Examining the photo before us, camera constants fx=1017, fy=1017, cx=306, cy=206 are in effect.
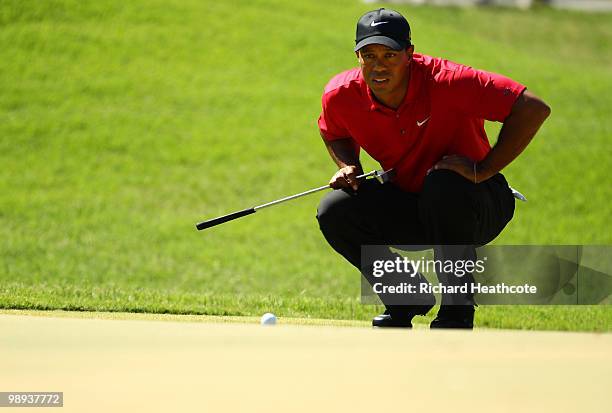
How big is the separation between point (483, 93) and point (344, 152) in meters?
0.87

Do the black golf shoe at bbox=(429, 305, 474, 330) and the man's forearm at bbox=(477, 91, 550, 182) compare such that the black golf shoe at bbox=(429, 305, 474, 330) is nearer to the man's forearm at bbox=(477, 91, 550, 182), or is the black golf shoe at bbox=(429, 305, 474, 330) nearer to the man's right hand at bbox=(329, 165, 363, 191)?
the man's forearm at bbox=(477, 91, 550, 182)

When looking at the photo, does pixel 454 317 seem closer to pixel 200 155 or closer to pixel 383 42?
pixel 383 42

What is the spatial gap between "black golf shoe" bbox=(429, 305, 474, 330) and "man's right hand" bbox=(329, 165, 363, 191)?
0.76 metres

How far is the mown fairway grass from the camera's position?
10297mm

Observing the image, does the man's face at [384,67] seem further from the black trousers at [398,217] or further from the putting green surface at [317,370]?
the putting green surface at [317,370]

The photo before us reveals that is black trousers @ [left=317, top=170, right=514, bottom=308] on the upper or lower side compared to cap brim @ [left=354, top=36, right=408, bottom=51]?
lower

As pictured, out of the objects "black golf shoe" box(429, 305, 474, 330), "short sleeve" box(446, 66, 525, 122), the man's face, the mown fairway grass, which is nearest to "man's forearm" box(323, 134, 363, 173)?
the man's face

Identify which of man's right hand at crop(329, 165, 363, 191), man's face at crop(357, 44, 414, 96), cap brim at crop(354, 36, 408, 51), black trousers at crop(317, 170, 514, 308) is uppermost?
cap brim at crop(354, 36, 408, 51)

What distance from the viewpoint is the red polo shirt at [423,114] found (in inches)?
183

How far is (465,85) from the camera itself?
15.2ft

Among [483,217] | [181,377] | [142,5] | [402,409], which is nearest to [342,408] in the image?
[402,409]

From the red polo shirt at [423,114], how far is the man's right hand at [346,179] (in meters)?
0.19

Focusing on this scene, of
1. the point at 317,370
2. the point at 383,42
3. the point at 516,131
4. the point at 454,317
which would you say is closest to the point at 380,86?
the point at 383,42

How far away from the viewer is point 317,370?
9.19 feet
